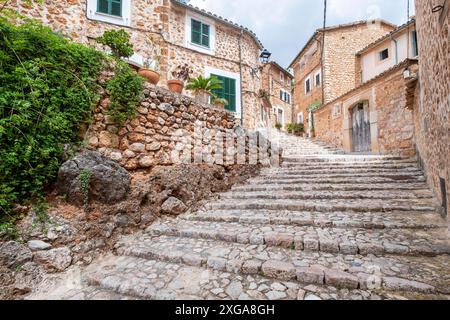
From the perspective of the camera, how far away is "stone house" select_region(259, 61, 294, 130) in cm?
1683

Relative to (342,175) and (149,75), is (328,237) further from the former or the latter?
(149,75)

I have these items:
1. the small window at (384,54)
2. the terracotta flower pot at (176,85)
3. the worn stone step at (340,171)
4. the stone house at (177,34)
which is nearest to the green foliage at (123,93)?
the terracotta flower pot at (176,85)

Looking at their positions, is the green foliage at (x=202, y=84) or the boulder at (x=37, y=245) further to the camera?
the green foliage at (x=202, y=84)

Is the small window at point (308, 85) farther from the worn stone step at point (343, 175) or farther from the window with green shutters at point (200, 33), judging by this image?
the worn stone step at point (343, 175)

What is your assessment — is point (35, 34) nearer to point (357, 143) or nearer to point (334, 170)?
point (334, 170)

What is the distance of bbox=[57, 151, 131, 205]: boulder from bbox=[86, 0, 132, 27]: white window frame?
7.38 meters

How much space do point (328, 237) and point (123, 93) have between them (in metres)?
4.10

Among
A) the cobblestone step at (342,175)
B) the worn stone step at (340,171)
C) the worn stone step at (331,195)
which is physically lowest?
the worn stone step at (331,195)

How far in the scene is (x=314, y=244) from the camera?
262 cm

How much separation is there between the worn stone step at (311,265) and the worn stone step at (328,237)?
10cm

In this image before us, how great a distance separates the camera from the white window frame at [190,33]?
947cm

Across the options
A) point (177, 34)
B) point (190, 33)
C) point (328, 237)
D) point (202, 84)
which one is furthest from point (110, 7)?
point (328, 237)

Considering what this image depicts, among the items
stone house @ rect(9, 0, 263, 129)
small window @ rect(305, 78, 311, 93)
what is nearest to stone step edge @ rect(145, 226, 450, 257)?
stone house @ rect(9, 0, 263, 129)

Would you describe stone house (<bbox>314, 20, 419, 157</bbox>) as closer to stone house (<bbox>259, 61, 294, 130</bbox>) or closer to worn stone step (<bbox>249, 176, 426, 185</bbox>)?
worn stone step (<bbox>249, 176, 426, 185</bbox>)
